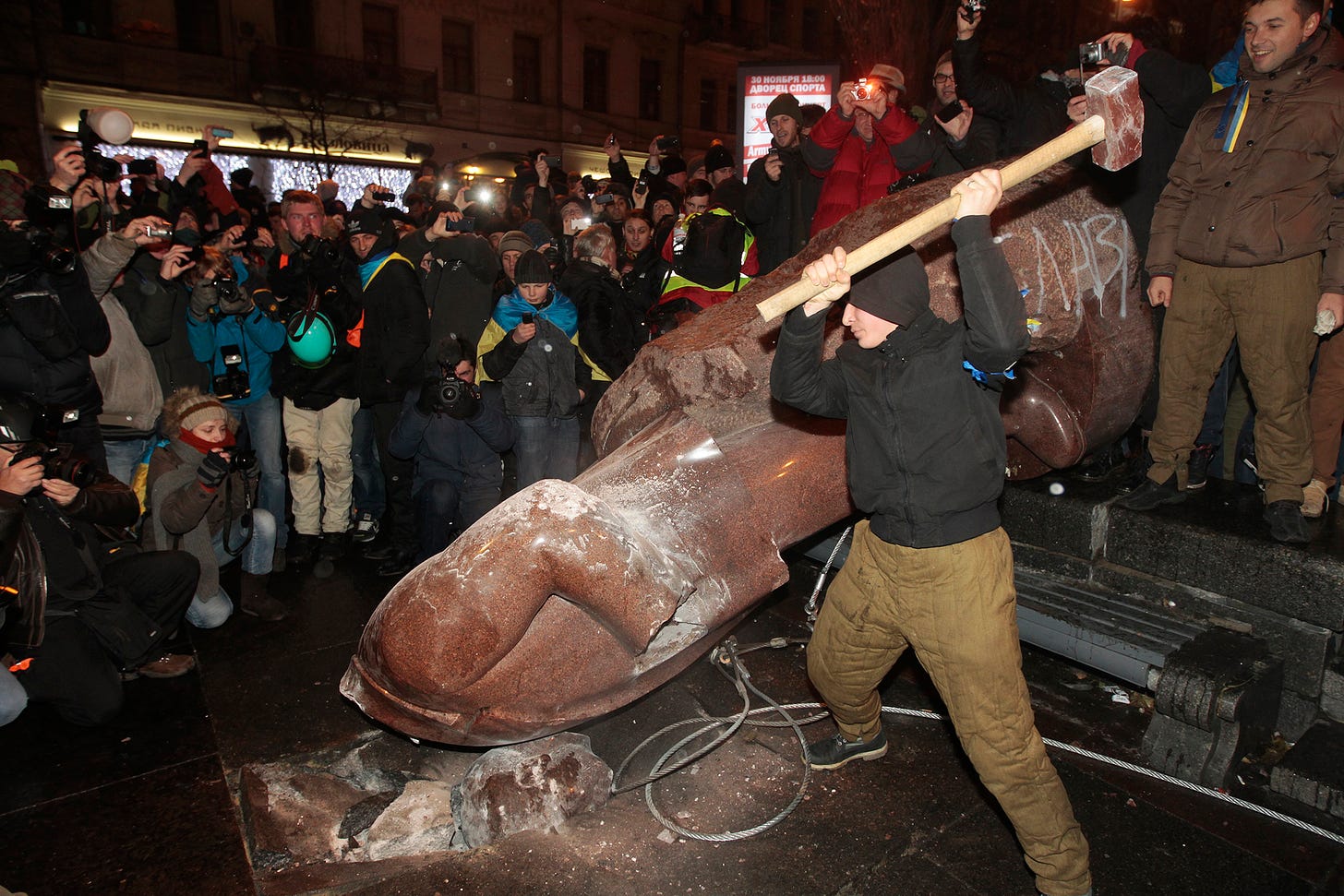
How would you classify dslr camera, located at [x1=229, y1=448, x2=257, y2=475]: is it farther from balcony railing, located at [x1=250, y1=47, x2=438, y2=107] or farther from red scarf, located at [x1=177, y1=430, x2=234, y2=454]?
balcony railing, located at [x1=250, y1=47, x2=438, y2=107]

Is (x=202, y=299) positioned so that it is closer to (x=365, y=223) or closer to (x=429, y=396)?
(x=365, y=223)

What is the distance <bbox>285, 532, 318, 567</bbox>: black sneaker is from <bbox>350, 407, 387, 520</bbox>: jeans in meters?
0.42

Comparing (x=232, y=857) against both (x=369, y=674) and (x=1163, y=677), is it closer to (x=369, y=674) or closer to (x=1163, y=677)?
(x=369, y=674)

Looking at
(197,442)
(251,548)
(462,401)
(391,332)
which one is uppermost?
(391,332)

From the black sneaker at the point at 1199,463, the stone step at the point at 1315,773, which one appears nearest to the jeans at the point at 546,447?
the black sneaker at the point at 1199,463

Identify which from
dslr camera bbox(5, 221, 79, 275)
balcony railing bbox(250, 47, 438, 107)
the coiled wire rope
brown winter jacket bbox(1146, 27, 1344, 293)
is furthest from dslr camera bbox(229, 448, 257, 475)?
balcony railing bbox(250, 47, 438, 107)

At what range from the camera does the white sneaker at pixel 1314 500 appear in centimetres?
368

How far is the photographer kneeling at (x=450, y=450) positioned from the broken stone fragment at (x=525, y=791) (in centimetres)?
217

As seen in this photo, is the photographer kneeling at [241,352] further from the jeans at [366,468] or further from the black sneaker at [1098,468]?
the black sneaker at [1098,468]

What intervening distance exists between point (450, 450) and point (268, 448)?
1.36 meters

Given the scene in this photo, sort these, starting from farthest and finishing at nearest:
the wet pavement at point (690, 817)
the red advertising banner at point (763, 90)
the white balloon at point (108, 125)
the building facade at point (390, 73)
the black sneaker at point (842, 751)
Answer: the building facade at point (390, 73) → the red advertising banner at point (763, 90) → the white balloon at point (108, 125) → the black sneaker at point (842, 751) → the wet pavement at point (690, 817)

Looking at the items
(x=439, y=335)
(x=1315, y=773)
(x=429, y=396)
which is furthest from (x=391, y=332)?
(x=1315, y=773)

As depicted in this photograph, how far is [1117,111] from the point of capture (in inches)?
95.9

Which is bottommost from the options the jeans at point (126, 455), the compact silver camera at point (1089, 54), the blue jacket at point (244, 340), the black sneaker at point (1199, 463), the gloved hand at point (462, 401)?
the jeans at point (126, 455)
